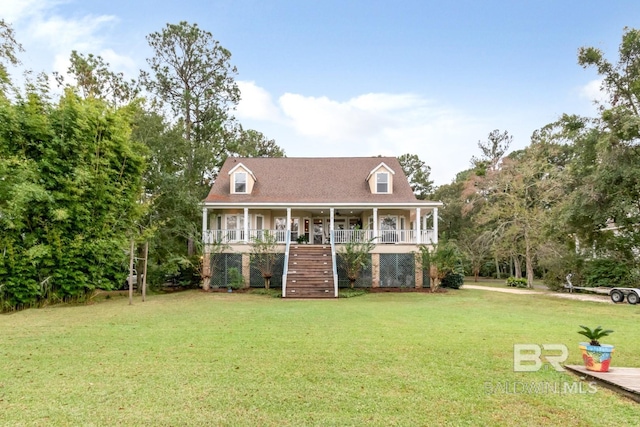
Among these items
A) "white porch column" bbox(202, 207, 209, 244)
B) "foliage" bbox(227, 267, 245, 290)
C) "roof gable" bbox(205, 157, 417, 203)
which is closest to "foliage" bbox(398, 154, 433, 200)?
"roof gable" bbox(205, 157, 417, 203)

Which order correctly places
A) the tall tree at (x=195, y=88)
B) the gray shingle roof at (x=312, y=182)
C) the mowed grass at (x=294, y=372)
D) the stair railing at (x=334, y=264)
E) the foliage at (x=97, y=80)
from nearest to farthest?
the mowed grass at (x=294, y=372) < the stair railing at (x=334, y=264) < the foliage at (x=97, y=80) < the gray shingle roof at (x=312, y=182) < the tall tree at (x=195, y=88)

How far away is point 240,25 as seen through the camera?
18391 mm

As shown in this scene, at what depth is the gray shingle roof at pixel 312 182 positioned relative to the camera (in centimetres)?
2131

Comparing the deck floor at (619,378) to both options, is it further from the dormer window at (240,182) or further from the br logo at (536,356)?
the dormer window at (240,182)

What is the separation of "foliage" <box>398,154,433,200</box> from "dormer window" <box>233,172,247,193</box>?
23695mm

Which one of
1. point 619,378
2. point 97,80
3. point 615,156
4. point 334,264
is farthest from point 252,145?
point 619,378

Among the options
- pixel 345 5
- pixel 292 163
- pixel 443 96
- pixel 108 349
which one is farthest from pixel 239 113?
pixel 108 349

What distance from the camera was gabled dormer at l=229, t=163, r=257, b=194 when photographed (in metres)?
21.9

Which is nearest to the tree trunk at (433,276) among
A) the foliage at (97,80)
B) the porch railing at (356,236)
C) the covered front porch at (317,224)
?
the covered front porch at (317,224)

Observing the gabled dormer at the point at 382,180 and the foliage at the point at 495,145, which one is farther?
the foliage at the point at 495,145

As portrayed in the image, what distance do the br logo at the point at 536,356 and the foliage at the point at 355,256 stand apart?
37.9 feet

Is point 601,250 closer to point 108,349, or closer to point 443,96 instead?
point 443,96

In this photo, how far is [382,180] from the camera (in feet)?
72.0

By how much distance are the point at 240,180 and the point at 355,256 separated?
339 inches
